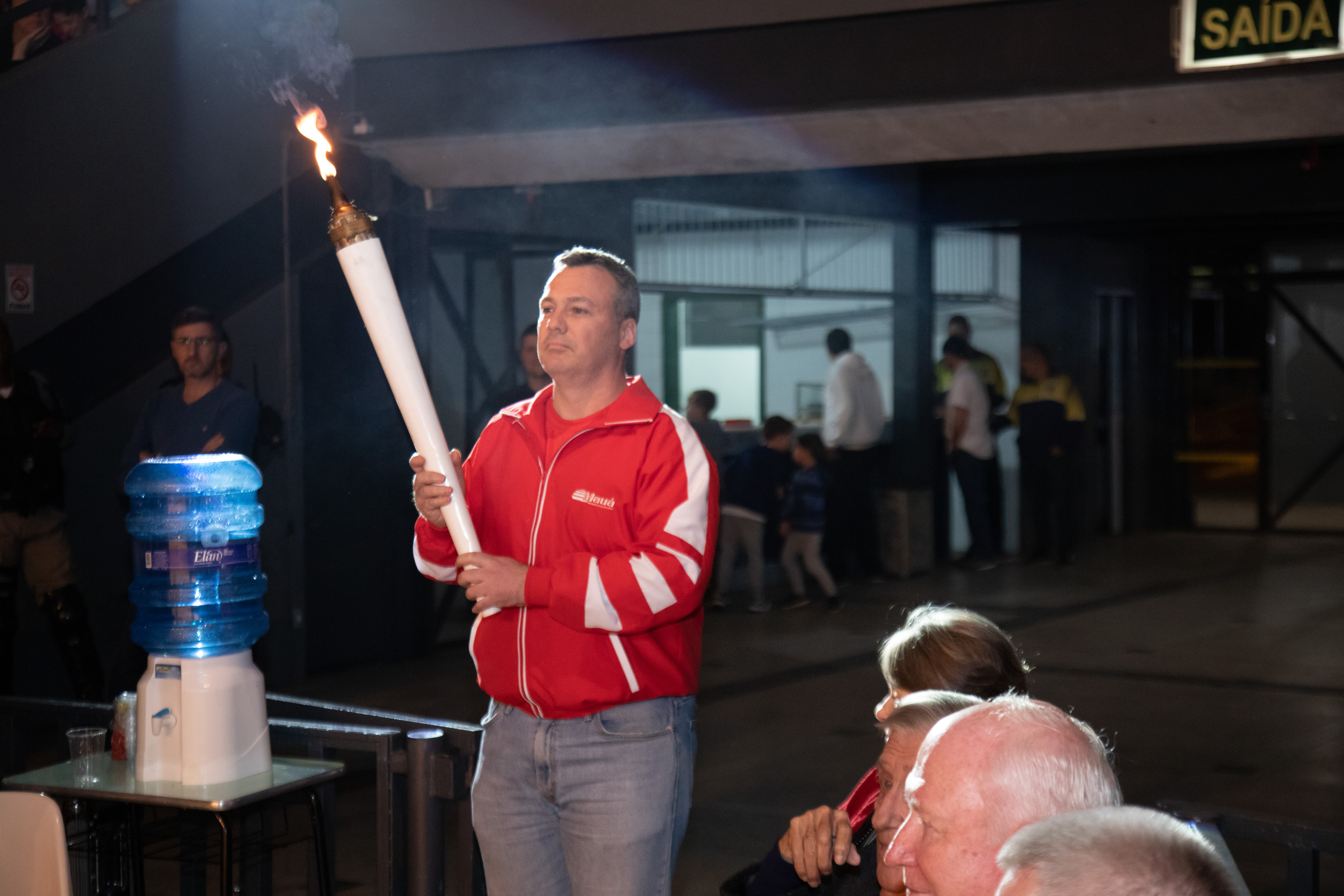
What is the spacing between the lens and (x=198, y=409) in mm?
5332

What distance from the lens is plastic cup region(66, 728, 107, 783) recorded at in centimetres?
307

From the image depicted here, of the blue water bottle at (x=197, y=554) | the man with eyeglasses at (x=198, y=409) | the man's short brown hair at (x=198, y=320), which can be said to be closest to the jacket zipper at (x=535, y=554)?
the blue water bottle at (x=197, y=554)

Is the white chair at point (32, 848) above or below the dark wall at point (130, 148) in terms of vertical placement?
below

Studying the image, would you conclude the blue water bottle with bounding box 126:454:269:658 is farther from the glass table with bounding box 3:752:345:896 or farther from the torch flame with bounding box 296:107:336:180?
the torch flame with bounding box 296:107:336:180

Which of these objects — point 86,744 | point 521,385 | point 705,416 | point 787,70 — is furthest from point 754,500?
point 86,744

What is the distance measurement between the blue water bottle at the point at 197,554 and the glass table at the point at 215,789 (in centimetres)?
29

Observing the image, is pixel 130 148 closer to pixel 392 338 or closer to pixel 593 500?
pixel 392 338


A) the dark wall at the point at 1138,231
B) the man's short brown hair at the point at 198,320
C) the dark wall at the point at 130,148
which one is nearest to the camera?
the man's short brown hair at the point at 198,320

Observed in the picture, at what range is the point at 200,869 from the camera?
142 inches

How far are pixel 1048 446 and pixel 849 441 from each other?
1900 millimetres

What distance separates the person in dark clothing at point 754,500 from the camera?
8.92 m

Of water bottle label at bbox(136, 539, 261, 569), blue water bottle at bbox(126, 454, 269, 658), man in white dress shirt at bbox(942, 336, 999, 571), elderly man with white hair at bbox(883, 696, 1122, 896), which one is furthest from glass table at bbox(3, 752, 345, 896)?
man in white dress shirt at bbox(942, 336, 999, 571)

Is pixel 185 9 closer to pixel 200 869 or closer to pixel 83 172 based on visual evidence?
pixel 83 172

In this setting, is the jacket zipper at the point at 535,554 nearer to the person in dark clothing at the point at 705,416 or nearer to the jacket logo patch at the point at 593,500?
the jacket logo patch at the point at 593,500
